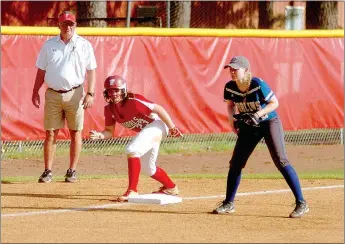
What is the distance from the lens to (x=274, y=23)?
28.7 m

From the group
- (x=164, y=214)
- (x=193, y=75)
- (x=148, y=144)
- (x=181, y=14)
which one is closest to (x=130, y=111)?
(x=148, y=144)

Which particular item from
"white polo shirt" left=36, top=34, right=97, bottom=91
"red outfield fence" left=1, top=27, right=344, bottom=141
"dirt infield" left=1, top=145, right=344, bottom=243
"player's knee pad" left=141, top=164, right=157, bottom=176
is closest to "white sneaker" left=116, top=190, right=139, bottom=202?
"dirt infield" left=1, top=145, right=344, bottom=243

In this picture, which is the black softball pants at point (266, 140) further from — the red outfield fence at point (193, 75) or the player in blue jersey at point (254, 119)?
the red outfield fence at point (193, 75)

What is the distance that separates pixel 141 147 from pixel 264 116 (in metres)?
1.54

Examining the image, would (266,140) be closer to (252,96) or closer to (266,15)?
(252,96)

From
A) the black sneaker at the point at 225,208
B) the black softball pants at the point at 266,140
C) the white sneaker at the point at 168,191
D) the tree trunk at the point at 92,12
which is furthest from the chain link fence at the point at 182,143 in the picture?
the black softball pants at the point at 266,140

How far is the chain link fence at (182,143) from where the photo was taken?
656 inches

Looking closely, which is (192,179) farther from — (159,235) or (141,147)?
(159,235)

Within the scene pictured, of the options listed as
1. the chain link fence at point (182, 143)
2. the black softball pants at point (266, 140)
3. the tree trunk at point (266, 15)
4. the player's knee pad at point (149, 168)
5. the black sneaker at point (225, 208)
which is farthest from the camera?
the tree trunk at point (266, 15)

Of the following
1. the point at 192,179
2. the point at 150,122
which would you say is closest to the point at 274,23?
the point at 192,179

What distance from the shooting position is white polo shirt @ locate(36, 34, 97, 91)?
42.4 feet

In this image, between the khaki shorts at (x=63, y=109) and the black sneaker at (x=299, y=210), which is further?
the khaki shorts at (x=63, y=109)

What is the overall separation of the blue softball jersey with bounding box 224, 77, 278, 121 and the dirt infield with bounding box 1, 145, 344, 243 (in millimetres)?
1080

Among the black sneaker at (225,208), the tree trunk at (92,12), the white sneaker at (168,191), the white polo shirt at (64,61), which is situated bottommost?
the white sneaker at (168,191)
